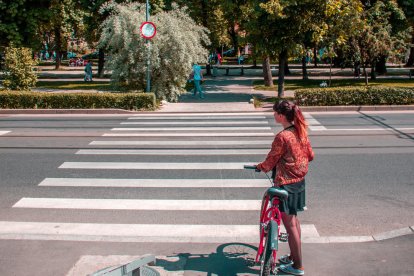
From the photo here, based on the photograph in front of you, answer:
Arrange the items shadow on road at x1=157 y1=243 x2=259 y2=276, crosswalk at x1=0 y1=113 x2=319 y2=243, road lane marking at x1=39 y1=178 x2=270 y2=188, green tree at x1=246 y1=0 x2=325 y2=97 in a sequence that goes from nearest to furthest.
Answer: shadow on road at x1=157 y1=243 x2=259 y2=276, crosswalk at x1=0 y1=113 x2=319 y2=243, road lane marking at x1=39 y1=178 x2=270 y2=188, green tree at x1=246 y1=0 x2=325 y2=97

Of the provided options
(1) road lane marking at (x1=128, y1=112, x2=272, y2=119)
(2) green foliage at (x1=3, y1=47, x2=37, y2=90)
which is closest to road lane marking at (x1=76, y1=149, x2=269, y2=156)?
(1) road lane marking at (x1=128, y1=112, x2=272, y2=119)

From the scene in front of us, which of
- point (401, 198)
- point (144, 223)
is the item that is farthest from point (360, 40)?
point (144, 223)

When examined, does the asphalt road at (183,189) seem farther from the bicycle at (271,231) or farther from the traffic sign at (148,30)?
the traffic sign at (148,30)

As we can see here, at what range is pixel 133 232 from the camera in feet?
22.4

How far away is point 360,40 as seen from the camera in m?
26.1

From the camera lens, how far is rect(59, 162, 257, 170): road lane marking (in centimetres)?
1025

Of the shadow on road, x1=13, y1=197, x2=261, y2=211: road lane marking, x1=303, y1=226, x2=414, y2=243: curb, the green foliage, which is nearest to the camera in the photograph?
the shadow on road

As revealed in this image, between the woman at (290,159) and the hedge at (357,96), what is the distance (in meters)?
15.2

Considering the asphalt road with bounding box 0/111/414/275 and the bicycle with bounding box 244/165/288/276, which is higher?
the bicycle with bounding box 244/165/288/276

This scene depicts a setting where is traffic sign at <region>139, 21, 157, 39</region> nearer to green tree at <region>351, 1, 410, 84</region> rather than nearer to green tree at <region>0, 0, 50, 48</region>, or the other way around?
green tree at <region>351, 1, 410, 84</region>

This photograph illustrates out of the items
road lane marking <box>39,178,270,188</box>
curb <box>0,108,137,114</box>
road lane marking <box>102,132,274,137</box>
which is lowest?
road lane marking <box>39,178,270,188</box>

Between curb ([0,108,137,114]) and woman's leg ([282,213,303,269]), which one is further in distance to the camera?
curb ([0,108,137,114])

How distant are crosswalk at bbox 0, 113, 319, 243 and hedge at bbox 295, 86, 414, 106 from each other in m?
4.41

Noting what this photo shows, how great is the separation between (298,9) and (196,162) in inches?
507
